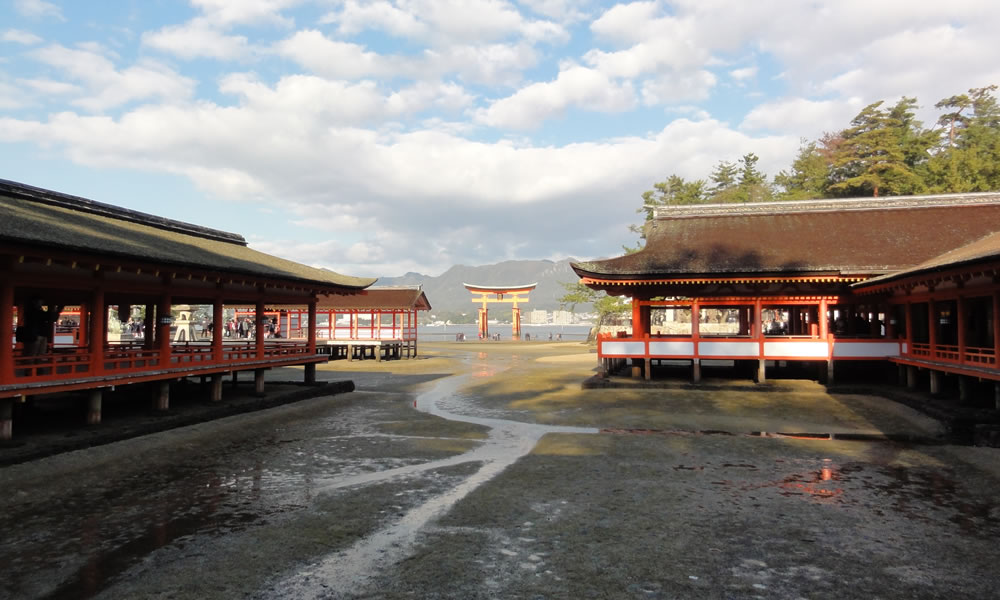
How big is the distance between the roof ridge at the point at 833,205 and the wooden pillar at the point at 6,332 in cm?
2354

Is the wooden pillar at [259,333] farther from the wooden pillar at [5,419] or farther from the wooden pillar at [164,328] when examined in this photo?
the wooden pillar at [5,419]

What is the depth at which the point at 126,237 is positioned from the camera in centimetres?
1440

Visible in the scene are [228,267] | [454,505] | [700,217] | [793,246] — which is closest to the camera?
[454,505]

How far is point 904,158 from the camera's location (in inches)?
1818

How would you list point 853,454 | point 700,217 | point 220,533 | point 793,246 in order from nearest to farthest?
point 220,533
point 853,454
point 793,246
point 700,217

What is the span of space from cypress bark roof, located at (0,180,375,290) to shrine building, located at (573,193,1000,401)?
36.4ft

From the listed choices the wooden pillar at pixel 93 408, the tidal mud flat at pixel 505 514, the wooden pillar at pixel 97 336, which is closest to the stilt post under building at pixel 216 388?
the tidal mud flat at pixel 505 514

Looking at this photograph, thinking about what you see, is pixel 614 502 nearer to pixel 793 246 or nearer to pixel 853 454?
pixel 853 454

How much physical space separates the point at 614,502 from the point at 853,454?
6070 millimetres

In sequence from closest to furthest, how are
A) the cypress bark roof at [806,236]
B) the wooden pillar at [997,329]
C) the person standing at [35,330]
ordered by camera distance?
the wooden pillar at [997,329]
the person standing at [35,330]
the cypress bark roof at [806,236]

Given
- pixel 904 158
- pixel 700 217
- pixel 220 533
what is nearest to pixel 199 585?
pixel 220 533

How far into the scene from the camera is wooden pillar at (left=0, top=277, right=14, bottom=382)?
34.7 feet

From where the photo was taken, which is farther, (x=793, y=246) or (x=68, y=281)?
(x=793, y=246)

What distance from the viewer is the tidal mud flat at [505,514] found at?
18.4 feet
